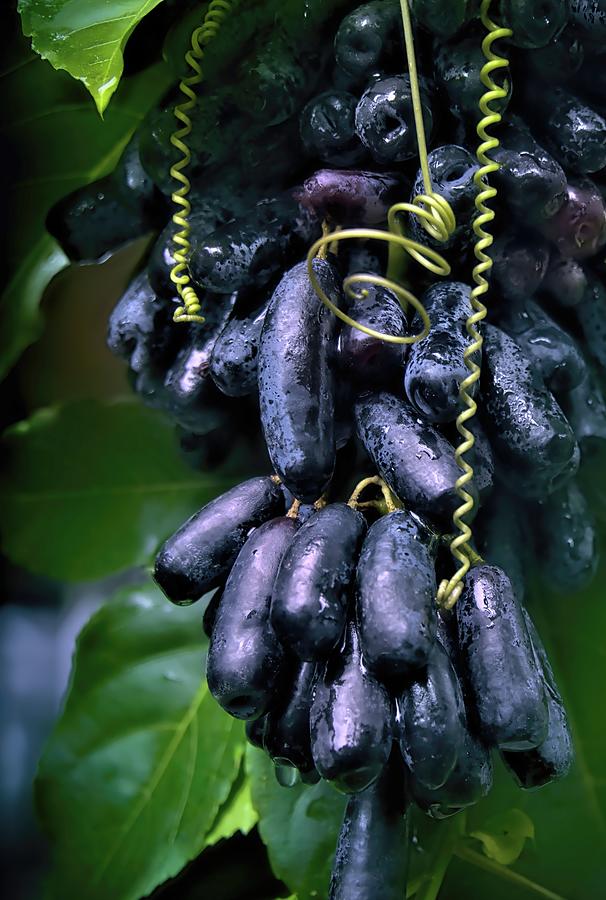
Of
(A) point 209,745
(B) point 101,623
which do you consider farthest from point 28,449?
(A) point 209,745

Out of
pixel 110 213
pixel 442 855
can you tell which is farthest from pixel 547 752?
pixel 110 213

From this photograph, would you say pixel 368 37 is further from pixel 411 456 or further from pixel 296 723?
pixel 296 723

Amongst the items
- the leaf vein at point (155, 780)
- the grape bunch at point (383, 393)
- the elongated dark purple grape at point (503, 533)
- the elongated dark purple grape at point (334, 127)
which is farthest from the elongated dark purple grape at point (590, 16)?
the leaf vein at point (155, 780)

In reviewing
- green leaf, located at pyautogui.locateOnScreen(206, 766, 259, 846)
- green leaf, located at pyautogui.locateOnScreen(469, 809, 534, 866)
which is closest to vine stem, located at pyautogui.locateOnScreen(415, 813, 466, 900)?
green leaf, located at pyautogui.locateOnScreen(469, 809, 534, 866)

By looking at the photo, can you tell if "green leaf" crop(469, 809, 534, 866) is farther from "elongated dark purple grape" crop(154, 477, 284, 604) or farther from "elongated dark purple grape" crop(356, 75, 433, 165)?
"elongated dark purple grape" crop(356, 75, 433, 165)

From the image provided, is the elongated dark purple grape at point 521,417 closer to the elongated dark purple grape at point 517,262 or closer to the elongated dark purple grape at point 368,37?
the elongated dark purple grape at point 517,262

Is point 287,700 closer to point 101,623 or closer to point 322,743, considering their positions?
point 322,743

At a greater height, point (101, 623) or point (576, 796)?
point (101, 623)
